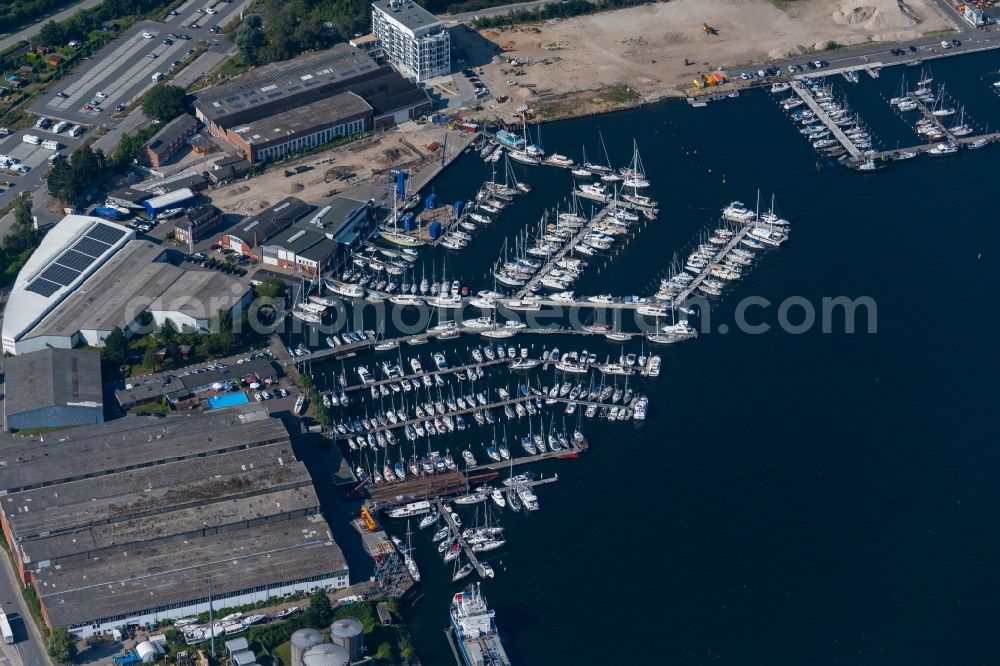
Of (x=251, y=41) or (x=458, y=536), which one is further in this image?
(x=251, y=41)

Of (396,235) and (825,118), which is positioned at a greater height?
(825,118)

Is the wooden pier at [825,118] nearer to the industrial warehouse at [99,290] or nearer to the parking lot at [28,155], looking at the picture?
the industrial warehouse at [99,290]

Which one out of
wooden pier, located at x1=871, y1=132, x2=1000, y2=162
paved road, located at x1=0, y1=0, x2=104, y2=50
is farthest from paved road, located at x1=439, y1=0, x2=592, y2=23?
wooden pier, located at x1=871, y1=132, x2=1000, y2=162

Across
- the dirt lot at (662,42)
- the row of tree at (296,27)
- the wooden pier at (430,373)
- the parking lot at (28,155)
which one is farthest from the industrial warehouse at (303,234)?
the row of tree at (296,27)

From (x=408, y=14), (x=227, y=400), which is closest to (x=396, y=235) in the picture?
(x=227, y=400)

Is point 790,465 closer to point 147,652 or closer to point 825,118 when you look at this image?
point 147,652

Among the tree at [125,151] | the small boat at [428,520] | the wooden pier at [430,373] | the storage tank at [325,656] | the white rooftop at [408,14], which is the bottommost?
the small boat at [428,520]
